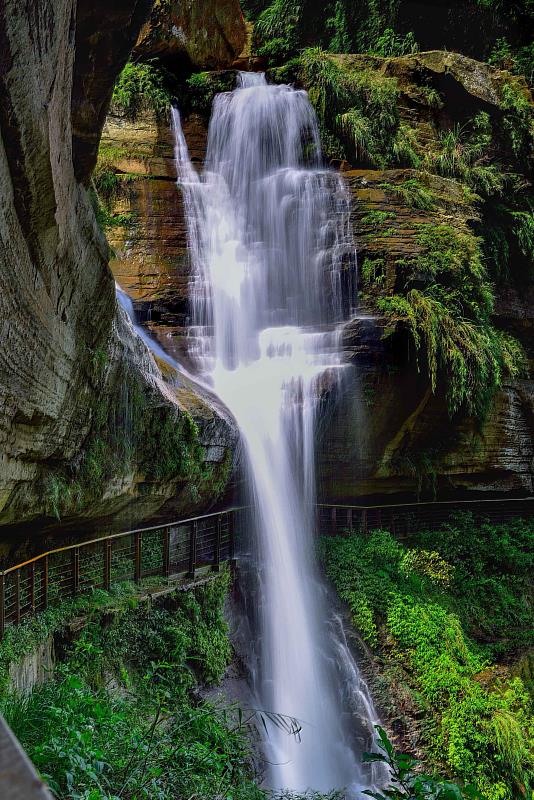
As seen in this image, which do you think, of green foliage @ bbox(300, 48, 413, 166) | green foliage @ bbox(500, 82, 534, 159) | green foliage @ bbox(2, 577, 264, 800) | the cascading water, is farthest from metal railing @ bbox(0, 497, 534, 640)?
green foliage @ bbox(500, 82, 534, 159)

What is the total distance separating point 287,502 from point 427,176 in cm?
786

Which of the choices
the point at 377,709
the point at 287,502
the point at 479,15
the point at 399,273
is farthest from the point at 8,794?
the point at 479,15

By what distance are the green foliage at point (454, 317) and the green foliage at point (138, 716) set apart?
225 inches

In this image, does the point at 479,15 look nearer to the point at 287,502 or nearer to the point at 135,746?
the point at 287,502

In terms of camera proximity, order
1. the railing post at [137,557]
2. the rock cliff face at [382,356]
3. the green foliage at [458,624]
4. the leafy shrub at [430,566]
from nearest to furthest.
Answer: the railing post at [137,557] → the green foliage at [458,624] → the rock cliff face at [382,356] → the leafy shrub at [430,566]

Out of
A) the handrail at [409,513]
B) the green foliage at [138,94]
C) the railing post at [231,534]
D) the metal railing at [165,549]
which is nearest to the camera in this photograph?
the metal railing at [165,549]

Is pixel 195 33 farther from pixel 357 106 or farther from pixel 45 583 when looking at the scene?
pixel 45 583

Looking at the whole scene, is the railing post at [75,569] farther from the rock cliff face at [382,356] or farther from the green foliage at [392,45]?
the green foliage at [392,45]

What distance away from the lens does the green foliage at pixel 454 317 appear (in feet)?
37.8

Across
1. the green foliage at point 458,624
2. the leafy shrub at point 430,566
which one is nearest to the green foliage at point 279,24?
the green foliage at point 458,624

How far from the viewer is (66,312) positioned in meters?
5.36

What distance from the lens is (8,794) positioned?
0.61 meters

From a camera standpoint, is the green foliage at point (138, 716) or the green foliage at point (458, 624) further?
the green foliage at point (458, 624)

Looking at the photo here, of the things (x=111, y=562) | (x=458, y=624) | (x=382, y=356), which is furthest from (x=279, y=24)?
(x=458, y=624)
